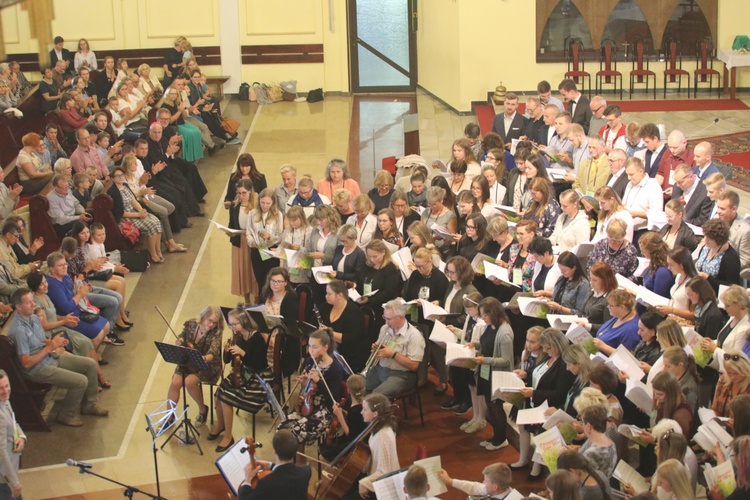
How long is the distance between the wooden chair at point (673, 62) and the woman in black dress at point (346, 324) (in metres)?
10.1

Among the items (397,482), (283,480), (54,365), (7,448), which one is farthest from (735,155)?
(7,448)

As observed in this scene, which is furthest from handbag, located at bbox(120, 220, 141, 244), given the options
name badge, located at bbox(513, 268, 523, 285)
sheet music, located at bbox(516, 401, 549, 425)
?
sheet music, located at bbox(516, 401, 549, 425)

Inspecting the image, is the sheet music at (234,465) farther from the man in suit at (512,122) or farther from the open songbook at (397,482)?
the man in suit at (512,122)

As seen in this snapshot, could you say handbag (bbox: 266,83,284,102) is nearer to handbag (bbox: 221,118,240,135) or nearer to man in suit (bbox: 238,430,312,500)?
handbag (bbox: 221,118,240,135)

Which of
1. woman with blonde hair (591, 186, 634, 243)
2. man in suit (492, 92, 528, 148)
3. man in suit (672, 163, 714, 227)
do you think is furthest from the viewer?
man in suit (492, 92, 528, 148)

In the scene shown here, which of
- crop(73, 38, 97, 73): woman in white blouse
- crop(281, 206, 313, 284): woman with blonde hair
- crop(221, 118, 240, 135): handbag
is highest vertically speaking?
crop(73, 38, 97, 73): woman in white blouse

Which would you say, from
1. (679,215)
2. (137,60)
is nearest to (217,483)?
(679,215)

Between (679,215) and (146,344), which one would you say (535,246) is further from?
(146,344)

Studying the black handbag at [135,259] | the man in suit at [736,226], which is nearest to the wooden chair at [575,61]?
the black handbag at [135,259]

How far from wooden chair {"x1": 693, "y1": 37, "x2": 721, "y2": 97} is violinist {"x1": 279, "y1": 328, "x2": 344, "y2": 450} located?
1098 centimetres

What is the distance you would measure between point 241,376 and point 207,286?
2.79 metres

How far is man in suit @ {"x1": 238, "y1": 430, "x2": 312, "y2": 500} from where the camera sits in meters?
5.47

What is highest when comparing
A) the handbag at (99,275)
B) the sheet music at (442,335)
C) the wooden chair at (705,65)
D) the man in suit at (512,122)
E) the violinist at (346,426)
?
the wooden chair at (705,65)

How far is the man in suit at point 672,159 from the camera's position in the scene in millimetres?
8812
